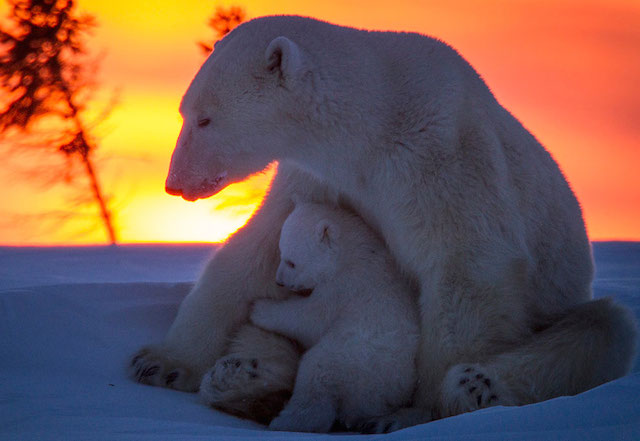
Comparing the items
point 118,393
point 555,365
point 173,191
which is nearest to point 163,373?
point 118,393

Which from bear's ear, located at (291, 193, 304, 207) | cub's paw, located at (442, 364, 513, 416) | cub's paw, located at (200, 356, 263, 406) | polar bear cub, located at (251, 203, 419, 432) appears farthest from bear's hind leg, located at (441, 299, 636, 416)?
bear's ear, located at (291, 193, 304, 207)

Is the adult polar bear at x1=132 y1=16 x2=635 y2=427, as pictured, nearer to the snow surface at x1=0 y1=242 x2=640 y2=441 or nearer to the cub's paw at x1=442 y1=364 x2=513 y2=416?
the cub's paw at x1=442 y1=364 x2=513 y2=416

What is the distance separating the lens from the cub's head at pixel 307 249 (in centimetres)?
368

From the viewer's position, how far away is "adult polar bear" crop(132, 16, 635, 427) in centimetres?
333

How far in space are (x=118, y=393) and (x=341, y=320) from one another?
107 centimetres

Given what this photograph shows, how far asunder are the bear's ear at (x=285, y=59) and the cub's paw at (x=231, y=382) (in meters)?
1.32

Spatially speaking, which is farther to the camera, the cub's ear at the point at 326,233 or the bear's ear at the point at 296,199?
the bear's ear at the point at 296,199

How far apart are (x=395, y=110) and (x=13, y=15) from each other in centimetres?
1199

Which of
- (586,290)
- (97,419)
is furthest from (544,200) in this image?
(97,419)

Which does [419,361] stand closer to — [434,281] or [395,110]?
[434,281]

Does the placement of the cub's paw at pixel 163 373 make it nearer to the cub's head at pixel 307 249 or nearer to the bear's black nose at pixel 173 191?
the cub's head at pixel 307 249

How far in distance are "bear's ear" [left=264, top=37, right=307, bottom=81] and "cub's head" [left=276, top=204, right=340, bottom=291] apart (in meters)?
0.74

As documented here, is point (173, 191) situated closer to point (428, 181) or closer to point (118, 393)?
point (118, 393)

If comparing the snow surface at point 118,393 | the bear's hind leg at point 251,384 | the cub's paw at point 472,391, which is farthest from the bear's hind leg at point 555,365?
the bear's hind leg at point 251,384
